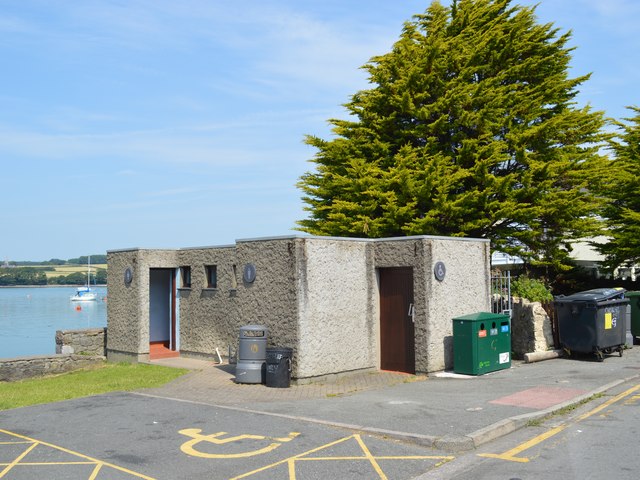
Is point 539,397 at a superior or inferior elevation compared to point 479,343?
inferior

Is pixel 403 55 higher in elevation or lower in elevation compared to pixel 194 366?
higher

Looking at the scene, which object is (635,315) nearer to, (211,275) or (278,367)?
(278,367)

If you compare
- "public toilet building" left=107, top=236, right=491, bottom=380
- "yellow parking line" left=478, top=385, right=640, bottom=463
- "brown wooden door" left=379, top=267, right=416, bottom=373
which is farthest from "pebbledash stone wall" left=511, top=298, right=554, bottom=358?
"yellow parking line" left=478, top=385, right=640, bottom=463

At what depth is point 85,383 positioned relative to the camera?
15.1m

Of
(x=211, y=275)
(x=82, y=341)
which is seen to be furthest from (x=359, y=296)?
(x=82, y=341)

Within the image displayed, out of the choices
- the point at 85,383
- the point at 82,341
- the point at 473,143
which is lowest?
the point at 85,383

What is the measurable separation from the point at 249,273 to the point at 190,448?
699 centimetres

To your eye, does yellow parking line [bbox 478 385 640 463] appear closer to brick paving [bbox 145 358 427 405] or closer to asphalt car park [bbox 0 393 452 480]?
asphalt car park [bbox 0 393 452 480]

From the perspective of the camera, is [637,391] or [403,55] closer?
[637,391]

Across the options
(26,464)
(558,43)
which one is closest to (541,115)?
(558,43)

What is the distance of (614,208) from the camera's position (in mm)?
27391

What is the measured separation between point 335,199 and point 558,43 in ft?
37.8

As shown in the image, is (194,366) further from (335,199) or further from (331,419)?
(335,199)

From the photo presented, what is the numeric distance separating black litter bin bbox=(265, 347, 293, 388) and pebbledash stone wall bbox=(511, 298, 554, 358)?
7043 mm
